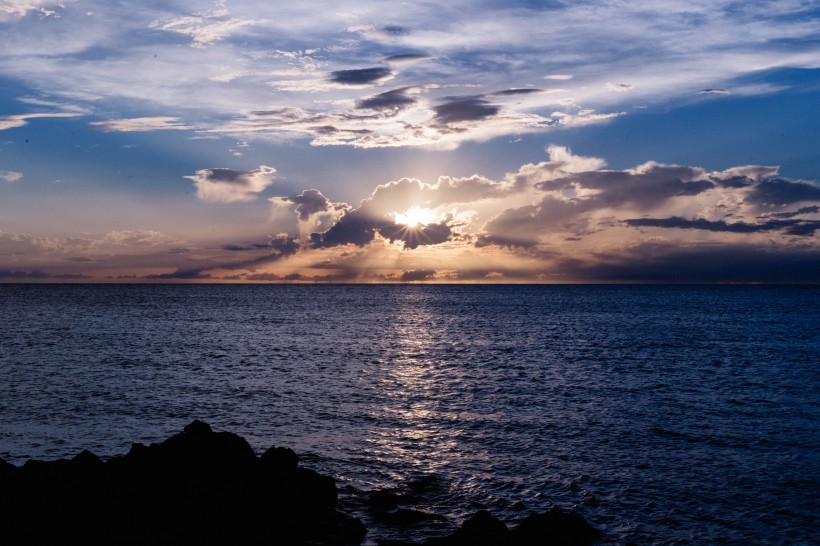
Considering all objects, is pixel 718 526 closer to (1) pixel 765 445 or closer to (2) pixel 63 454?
(1) pixel 765 445

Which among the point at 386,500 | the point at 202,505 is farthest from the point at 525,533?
the point at 202,505

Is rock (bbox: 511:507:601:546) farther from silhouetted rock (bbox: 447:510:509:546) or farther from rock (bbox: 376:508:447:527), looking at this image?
rock (bbox: 376:508:447:527)

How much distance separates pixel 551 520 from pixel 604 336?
289ft

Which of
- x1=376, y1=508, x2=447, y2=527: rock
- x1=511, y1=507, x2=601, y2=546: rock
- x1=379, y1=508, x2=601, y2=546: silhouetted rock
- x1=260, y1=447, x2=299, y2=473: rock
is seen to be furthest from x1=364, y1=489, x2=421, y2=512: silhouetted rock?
x1=511, y1=507, x2=601, y2=546: rock

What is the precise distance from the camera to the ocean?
2666 centimetres

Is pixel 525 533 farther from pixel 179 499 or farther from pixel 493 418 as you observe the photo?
pixel 493 418

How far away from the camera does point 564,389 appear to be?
53250 mm

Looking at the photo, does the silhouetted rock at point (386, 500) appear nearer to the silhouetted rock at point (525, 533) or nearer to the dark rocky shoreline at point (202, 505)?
the dark rocky shoreline at point (202, 505)

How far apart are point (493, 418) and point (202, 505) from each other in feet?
74.6

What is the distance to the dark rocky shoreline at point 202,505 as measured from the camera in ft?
69.4

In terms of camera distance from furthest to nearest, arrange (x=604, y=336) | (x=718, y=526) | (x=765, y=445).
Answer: (x=604, y=336), (x=765, y=445), (x=718, y=526)

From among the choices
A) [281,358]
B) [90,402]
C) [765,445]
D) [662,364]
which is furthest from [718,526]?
[281,358]

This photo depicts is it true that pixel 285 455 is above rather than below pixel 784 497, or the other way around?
above

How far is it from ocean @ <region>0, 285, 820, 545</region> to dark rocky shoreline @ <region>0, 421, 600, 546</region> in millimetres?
1760
